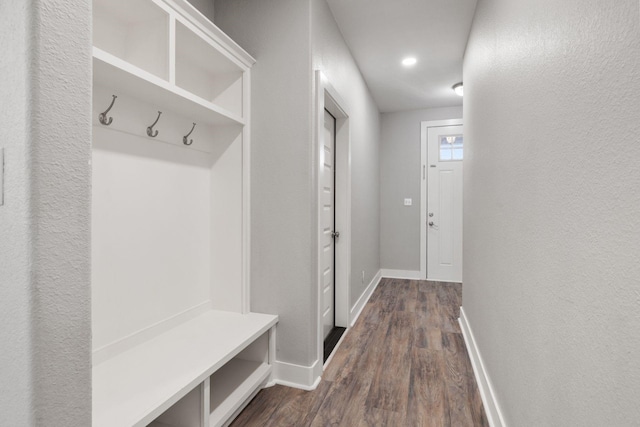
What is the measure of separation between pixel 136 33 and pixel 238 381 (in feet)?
6.09

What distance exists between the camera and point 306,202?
2041 mm

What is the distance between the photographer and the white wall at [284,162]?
2.05 metres

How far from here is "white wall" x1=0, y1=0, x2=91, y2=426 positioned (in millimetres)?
787

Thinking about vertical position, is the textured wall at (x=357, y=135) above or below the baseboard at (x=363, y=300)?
above

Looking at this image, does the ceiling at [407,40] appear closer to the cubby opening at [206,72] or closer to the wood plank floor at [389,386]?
the cubby opening at [206,72]

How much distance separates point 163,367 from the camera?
4.78ft

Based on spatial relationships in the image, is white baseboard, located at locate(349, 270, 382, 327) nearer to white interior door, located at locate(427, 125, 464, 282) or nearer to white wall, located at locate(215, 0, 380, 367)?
white interior door, located at locate(427, 125, 464, 282)

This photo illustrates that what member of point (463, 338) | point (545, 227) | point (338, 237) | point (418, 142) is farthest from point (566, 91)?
point (418, 142)

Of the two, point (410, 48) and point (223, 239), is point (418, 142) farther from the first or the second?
point (223, 239)

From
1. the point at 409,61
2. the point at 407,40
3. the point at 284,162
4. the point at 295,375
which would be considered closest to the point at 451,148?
the point at 409,61

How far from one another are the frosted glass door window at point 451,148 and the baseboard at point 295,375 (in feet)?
12.5

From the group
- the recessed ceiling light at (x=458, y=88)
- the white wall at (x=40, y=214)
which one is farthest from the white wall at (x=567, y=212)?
the recessed ceiling light at (x=458, y=88)

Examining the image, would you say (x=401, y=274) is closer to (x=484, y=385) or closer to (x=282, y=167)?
(x=484, y=385)

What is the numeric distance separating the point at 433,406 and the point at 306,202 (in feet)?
4.51
